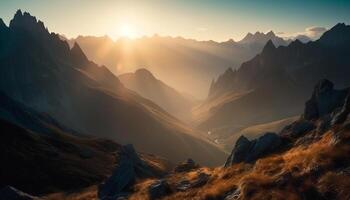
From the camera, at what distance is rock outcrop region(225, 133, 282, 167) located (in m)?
49.2

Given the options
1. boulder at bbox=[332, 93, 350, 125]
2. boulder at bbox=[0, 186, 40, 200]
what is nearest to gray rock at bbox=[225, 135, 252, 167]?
boulder at bbox=[332, 93, 350, 125]

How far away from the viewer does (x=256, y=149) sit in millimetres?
50156

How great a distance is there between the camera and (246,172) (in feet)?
143

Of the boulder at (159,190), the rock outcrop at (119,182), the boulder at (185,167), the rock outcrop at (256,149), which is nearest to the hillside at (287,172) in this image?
the rock outcrop at (256,149)

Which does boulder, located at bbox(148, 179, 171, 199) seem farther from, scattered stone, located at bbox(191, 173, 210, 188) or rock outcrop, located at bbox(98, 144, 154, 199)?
rock outcrop, located at bbox(98, 144, 154, 199)

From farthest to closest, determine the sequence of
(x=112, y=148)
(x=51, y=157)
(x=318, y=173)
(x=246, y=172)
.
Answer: (x=112, y=148) < (x=51, y=157) < (x=246, y=172) < (x=318, y=173)

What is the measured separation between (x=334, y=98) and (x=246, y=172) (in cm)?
2273

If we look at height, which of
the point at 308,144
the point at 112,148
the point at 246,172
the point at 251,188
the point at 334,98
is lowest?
the point at 251,188

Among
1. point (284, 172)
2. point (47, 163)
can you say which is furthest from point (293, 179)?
point (47, 163)

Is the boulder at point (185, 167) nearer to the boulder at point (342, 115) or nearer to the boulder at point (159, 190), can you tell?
the boulder at point (159, 190)

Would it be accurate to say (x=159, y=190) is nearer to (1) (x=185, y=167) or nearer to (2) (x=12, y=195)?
(2) (x=12, y=195)

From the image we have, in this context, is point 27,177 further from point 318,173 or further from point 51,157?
point 318,173

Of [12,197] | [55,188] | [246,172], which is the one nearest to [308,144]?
[246,172]

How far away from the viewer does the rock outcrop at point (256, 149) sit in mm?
49234
